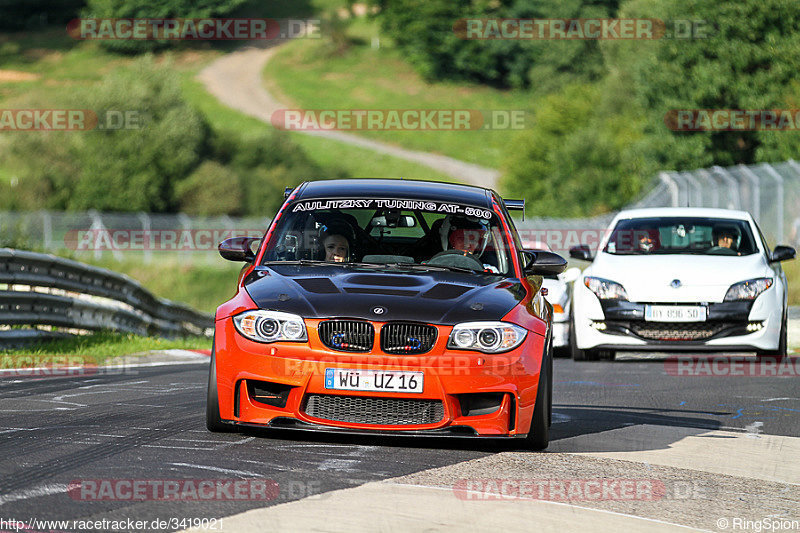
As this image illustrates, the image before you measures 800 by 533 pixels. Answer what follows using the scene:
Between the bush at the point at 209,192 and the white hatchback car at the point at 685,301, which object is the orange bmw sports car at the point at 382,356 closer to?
the white hatchback car at the point at 685,301

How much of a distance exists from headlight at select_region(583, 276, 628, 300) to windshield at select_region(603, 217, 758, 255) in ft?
2.43

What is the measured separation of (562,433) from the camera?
8656mm

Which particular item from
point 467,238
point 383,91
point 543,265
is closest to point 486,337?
point 543,265

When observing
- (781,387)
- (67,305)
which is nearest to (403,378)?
(781,387)

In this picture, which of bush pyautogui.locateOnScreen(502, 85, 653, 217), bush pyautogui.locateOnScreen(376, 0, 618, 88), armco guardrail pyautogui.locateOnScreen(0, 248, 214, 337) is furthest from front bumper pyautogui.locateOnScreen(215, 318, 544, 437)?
bush pyautogui.locateOnScreen(376, 0, 618, 88)

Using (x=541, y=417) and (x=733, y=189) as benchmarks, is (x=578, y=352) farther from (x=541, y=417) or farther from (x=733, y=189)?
(x=733, y=189)

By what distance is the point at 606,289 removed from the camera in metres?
14.6

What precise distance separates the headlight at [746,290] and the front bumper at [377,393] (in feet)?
23.6

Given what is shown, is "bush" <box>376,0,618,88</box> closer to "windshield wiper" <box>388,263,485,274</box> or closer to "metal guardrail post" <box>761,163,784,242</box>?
"metal guardrail post" <box>761,163,784,242</box>

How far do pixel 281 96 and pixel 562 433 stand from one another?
100650mm

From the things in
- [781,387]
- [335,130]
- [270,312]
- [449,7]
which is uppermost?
[449,7]

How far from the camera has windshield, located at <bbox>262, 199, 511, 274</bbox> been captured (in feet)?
27.9

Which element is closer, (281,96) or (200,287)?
(200,287)

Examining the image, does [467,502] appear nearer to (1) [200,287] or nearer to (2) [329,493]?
(2) [329,493]
